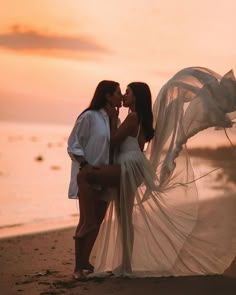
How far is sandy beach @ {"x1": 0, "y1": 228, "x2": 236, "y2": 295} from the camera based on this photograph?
6512 millimetres

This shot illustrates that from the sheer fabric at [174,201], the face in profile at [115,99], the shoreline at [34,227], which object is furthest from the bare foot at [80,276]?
the shoreline at [34,227]

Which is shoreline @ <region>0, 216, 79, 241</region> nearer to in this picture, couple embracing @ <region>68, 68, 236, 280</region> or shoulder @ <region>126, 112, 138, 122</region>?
couple embracing @ <region>68, 68, 236, 280</region>

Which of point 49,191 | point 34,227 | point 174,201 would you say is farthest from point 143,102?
point 49,191

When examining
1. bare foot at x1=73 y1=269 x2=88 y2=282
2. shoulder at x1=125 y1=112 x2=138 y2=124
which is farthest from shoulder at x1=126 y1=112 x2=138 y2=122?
bare foot at x1=73 y1=269 x2=88 y2=282

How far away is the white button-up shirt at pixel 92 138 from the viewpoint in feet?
22.9

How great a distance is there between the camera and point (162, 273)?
695cm

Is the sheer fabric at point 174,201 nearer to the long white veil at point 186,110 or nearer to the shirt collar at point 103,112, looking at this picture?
the long white veil at point 186,110

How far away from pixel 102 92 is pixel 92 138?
Result: 451 millimetres

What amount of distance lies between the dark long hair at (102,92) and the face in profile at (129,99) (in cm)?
13

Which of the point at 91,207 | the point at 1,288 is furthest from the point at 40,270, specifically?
the point at 91,207

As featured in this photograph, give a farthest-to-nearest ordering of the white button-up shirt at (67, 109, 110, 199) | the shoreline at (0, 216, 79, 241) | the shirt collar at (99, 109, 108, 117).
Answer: the shoreline at (0, 216, 79, 241) < the shirt collar at (99, 109, 108, 117) < the white button-up shirt at (67, 109, 110, 199)

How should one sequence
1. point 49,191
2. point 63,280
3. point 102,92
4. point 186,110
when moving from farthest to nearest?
point 49,191 → point 63,280 → point 102,92 → point 186,110

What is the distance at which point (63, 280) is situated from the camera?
24.1 feet

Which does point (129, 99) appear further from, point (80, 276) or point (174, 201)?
point (80, 276)
